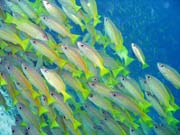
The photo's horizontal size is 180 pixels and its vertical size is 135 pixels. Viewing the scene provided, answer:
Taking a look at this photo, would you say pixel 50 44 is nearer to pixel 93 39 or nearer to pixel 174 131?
pixel 93 39

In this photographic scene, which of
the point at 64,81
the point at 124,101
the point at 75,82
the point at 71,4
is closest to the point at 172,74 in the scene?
the point at 124,101

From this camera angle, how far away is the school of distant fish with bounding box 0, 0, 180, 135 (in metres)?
4.47

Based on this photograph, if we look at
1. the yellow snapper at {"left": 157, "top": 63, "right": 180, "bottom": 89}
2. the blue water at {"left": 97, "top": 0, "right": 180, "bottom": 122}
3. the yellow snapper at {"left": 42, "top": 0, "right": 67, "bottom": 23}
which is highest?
the blue water at {"left": 97, "top": 0, "right": 180, "bottom": 122}

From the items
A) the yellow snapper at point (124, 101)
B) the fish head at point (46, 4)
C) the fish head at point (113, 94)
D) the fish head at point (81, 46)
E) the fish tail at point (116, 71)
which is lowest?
the yellow snapper at point (124, 101)

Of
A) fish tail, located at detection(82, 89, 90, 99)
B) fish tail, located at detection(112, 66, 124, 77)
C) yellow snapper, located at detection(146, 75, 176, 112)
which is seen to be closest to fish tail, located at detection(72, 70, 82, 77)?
fish tail, located at detection(82, 89, 90, 99)

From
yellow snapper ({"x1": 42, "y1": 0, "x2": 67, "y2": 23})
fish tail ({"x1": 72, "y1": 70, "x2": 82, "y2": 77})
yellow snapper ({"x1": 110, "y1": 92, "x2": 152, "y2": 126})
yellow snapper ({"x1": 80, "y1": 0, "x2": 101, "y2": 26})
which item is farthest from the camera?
yellow snapper ({"x1": 80, "y1": 0, "x2": 101, "y2": 26})

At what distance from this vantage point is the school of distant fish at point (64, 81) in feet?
14.7

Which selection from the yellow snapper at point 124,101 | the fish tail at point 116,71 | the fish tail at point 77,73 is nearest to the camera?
the yellow snapper at point 124,101

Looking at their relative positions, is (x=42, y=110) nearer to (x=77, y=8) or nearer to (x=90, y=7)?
(x=77, y=8)

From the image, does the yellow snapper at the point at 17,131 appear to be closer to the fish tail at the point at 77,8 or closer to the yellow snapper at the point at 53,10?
the yellow snapper at the point at 53,10

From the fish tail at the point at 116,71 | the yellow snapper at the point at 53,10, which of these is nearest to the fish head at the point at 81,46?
the yellow snapper at the point at 53,10

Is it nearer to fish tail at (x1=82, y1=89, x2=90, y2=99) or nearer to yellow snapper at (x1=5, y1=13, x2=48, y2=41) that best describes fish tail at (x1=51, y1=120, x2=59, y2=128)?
fish tail at (x1=82, y1=89, x2=90, y2=99)

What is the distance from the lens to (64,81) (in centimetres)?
498

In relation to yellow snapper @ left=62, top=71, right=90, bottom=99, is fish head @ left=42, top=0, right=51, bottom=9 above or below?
Answer: above
